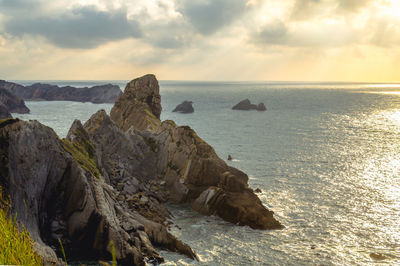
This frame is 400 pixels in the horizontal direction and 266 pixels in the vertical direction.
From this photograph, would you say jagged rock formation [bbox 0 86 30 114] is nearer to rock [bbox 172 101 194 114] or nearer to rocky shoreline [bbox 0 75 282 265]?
rock [bbox 172 101 194 114]

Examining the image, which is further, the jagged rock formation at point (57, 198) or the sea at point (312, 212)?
the sea at point (312, 212)

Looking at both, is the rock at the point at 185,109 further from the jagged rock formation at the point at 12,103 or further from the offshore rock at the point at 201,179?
the offshore rock at the point at 201,179

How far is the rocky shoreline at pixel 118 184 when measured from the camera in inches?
562

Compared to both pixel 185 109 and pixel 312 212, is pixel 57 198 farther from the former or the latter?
pixel 185 109

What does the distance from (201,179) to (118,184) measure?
8553 millimetres

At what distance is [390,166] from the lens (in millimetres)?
46531

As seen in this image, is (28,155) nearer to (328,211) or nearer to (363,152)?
(328,211)

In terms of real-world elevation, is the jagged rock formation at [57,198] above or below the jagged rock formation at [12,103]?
below

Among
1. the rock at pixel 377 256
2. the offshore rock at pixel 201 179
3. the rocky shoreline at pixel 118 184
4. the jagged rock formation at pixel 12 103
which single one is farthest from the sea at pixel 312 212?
the jagged rock formation at pixel 12 103

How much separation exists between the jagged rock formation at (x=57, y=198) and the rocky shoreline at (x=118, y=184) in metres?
0.05

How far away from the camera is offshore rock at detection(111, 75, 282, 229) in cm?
2761

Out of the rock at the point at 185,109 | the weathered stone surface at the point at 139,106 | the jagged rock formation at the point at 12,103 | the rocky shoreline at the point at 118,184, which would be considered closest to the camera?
the rocky shoreline at the point at 118,184

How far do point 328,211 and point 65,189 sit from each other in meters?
25.0

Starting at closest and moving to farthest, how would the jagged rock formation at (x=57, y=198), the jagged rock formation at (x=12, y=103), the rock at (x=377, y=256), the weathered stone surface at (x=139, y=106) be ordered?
the jagged rock formation at (x=57, y=198) → the rock at (x=377, y=256) → the weathered stone surface at (x=139, y=106) → the jagged rock formation at (x=12, y=103)
